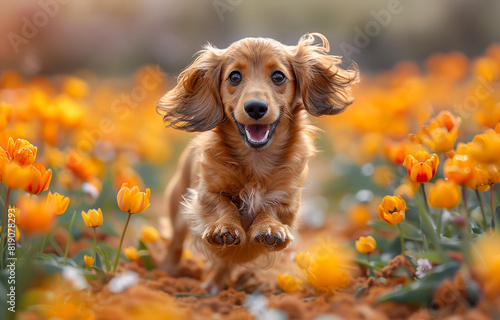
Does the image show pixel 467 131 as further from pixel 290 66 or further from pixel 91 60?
pixel 91 60

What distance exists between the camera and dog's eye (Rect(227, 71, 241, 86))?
3125 millimetres

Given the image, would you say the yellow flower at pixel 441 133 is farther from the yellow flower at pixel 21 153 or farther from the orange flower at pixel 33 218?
the yellow flower at pixel 21 153

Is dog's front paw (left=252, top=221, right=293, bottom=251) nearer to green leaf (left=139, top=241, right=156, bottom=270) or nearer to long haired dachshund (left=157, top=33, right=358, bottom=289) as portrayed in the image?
long haired dachshund (left=157, top=33, right=358, bottom=289)

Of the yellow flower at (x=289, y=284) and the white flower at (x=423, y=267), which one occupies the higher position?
the yellow flower at (x=289, y=284)

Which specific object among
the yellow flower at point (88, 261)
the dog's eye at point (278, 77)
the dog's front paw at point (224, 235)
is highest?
the dog's eye at point (278, 77)

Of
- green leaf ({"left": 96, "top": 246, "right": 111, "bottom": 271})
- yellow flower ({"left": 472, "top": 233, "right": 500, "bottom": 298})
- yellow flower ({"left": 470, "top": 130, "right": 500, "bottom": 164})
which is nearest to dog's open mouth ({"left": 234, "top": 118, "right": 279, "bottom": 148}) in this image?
green leaf ({"left": 96, "top": 246, "right": 111, "bottom": 271})

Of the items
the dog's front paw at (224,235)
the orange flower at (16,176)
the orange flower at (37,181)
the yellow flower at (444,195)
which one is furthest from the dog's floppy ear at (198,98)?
the yellow flower at (444,195)

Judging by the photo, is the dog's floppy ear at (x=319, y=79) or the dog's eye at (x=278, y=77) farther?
the dog's floppy ear at (x=319, y=79)

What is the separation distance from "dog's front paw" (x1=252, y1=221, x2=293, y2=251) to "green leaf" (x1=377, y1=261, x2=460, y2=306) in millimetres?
689

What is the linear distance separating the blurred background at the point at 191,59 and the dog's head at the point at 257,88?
2.29 ft

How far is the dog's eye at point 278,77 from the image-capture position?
312 centimetres

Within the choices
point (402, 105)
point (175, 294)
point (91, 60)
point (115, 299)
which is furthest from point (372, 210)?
point (91, 60)

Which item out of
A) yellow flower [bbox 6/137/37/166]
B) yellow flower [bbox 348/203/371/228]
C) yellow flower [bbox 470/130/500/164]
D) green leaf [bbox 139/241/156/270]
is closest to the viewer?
yellow flower [bbox 470/130/500/164]

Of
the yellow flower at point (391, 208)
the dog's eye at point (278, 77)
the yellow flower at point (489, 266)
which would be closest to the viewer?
the yellow flower at point (489, 266)
